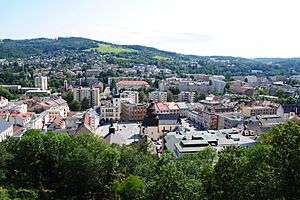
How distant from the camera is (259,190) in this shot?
14711 mm

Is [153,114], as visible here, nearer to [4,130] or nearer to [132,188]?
[4,130]

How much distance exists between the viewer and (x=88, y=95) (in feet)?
271

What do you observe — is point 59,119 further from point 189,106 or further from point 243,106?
point 243,106

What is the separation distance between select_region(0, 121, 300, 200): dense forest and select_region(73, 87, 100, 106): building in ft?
175

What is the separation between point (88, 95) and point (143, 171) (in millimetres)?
61538

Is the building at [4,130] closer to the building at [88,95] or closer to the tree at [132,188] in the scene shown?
the tree at [132,188]

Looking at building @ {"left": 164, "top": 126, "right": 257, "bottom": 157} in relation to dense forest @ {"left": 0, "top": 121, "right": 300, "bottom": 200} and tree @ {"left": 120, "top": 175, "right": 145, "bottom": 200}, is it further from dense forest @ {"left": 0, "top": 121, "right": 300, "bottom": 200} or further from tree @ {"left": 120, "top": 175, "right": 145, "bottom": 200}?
tree @ {"left": 120, "top": 175, "right": 145, "bottom": 200}

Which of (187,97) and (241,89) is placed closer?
(187,97)

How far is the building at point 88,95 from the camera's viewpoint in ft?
271

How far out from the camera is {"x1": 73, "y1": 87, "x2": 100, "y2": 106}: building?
82.5 meters

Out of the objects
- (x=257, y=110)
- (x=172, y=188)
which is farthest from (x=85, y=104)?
(x=172, y=188)

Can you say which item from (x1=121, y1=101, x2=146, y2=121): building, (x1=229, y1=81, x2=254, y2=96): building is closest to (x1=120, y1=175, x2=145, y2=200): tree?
(x1=121, y1=101, x2=146, y2=121): building

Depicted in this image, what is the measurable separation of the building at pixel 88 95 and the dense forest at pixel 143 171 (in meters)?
53.2

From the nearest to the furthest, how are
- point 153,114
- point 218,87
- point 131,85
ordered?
1. point 153,114
2. point 131,85
3. point 218,87
